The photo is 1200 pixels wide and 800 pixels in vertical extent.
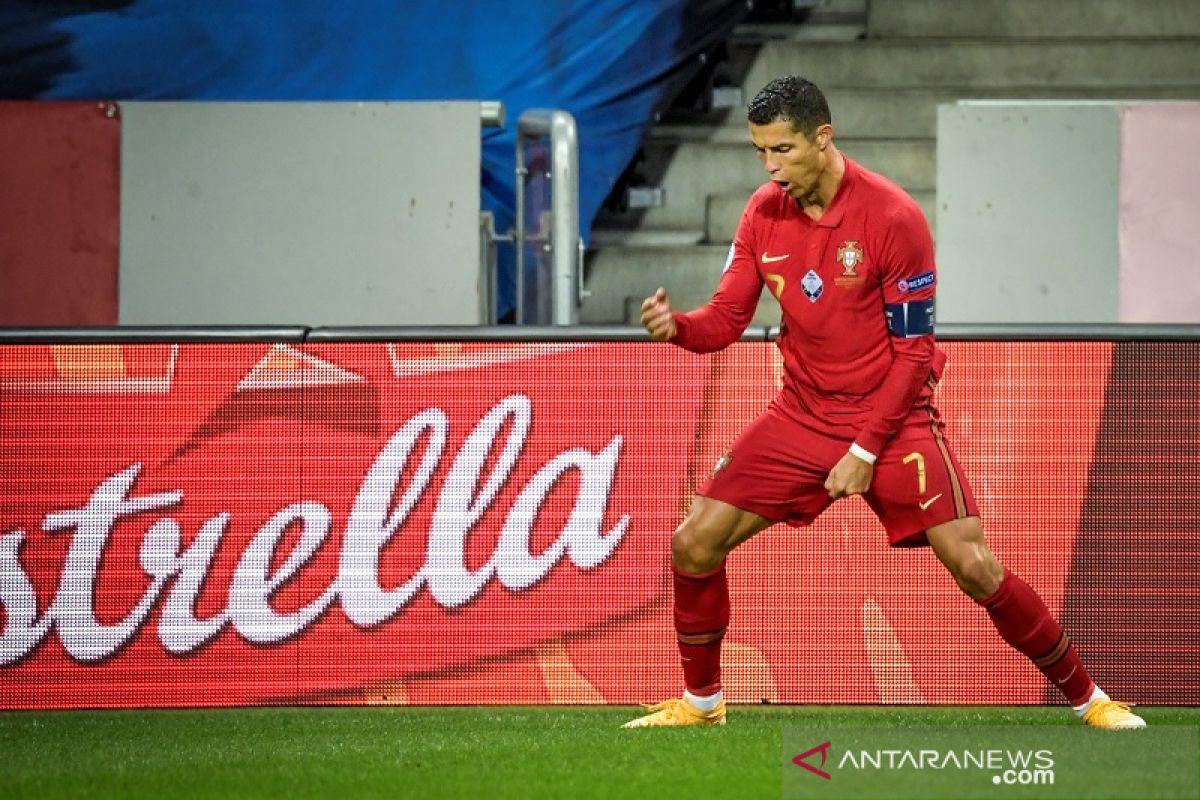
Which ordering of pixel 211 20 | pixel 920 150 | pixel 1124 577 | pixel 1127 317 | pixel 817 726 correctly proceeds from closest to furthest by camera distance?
pixel 817 726 → pixel 1124 577 → pixel 1127 317 → pixel 211 20 → pixel 920 150

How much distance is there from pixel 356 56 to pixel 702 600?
17.4 feet

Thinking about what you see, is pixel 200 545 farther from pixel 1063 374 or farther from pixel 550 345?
pixel 1063 374

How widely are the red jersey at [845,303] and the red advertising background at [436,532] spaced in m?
0.88

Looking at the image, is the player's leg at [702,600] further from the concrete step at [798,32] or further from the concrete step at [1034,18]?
the concrete step at [1034,18]

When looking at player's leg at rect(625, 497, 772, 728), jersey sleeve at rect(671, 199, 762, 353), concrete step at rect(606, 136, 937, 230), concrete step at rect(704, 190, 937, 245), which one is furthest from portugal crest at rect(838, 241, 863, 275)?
concrete step at rect(606, 136, 937, 230)

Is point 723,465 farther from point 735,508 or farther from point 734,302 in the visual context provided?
point 734,302

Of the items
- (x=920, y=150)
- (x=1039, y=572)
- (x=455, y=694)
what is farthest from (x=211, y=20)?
(x=1039, y=572)

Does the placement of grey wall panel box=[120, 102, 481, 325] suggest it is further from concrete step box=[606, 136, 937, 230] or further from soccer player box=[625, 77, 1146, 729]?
soccer player box=[625, 77, 1146, 729]

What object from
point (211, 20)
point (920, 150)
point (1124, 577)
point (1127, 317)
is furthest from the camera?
point (920, 150)

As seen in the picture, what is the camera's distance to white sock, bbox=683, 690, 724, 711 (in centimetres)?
641

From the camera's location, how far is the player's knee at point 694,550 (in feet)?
20.2

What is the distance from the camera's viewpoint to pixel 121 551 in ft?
23.1

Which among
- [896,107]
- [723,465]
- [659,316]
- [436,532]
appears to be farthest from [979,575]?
[896,107]

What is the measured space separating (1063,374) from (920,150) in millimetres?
4607
